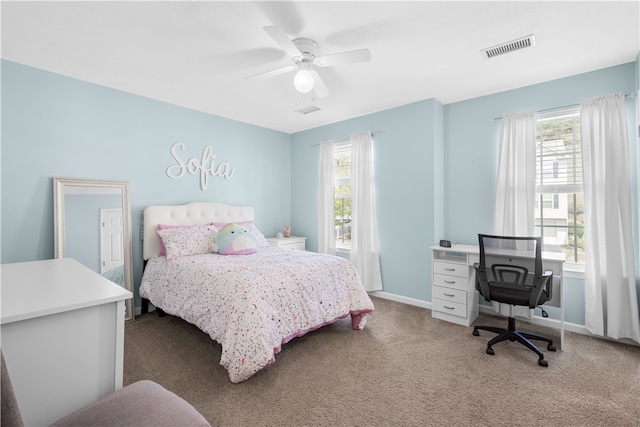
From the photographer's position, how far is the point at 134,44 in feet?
7.51

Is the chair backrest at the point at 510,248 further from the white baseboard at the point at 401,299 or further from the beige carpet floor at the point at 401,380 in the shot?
the white baseboard at the point at 401,299

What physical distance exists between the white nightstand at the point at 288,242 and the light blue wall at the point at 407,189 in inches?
52.9

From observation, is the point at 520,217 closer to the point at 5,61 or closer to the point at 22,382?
the point at 22,382

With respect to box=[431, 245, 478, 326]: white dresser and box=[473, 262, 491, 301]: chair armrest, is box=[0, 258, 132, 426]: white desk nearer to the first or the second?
box=[473, 262, 491, 301]: chair armrest

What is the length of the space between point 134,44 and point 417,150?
3058 millimetres

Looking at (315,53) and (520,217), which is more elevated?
(315,53)

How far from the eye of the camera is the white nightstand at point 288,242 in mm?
4348

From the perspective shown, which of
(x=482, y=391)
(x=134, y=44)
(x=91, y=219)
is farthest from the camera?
(x=91, y=219)

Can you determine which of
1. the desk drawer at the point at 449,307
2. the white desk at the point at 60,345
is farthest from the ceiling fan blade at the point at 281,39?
the desk drawer at the point at 449,307

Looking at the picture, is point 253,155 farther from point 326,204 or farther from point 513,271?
point 513,271

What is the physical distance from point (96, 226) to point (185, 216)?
0.90 meters

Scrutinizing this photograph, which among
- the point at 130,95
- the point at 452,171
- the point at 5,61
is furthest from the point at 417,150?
the point at 5,61

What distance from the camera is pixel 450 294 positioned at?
314 cm

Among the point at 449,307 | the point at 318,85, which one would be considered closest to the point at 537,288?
Answer: the point at 449,307
